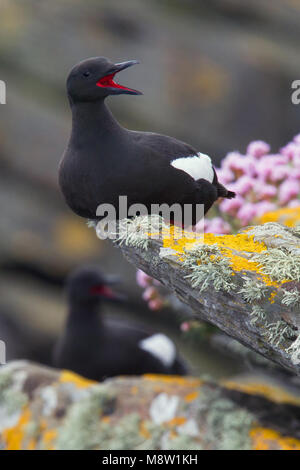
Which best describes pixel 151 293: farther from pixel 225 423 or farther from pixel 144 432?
pixel 225 423

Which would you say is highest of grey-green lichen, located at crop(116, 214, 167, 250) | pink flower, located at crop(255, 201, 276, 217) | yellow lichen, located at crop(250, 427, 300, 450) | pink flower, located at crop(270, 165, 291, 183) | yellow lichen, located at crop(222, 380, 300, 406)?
pink flower, located at crop(270, 165, 291, 183)

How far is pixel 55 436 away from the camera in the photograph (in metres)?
3.96

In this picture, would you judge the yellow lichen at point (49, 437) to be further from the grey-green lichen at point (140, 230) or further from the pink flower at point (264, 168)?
the pink flower at point (264, 168)

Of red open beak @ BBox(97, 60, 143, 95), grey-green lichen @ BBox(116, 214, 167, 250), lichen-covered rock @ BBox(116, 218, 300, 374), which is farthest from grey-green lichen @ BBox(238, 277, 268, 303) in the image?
red open beak @ BBox(97, 60, 143, 95)

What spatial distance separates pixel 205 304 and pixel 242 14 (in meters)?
7.82

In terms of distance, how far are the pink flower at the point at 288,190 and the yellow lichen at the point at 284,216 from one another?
0.40 metres

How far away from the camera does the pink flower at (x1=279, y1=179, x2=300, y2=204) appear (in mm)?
4461

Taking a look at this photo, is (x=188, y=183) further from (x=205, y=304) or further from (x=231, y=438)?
(x=231, y=438)

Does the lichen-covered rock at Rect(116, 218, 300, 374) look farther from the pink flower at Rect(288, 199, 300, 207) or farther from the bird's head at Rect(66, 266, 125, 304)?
the bird's head at Rect(66, 266, 125, 304)

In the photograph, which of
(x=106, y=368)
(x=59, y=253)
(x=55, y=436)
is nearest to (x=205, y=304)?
(x=55, y=436)

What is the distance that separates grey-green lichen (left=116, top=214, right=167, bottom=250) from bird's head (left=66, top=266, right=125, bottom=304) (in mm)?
2690

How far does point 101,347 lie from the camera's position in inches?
211

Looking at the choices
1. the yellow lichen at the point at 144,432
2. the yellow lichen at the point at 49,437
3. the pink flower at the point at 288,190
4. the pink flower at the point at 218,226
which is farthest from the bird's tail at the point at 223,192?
the yellow lichen at the point at 49,437

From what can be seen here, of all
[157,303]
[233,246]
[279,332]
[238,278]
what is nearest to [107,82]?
[233,246]
